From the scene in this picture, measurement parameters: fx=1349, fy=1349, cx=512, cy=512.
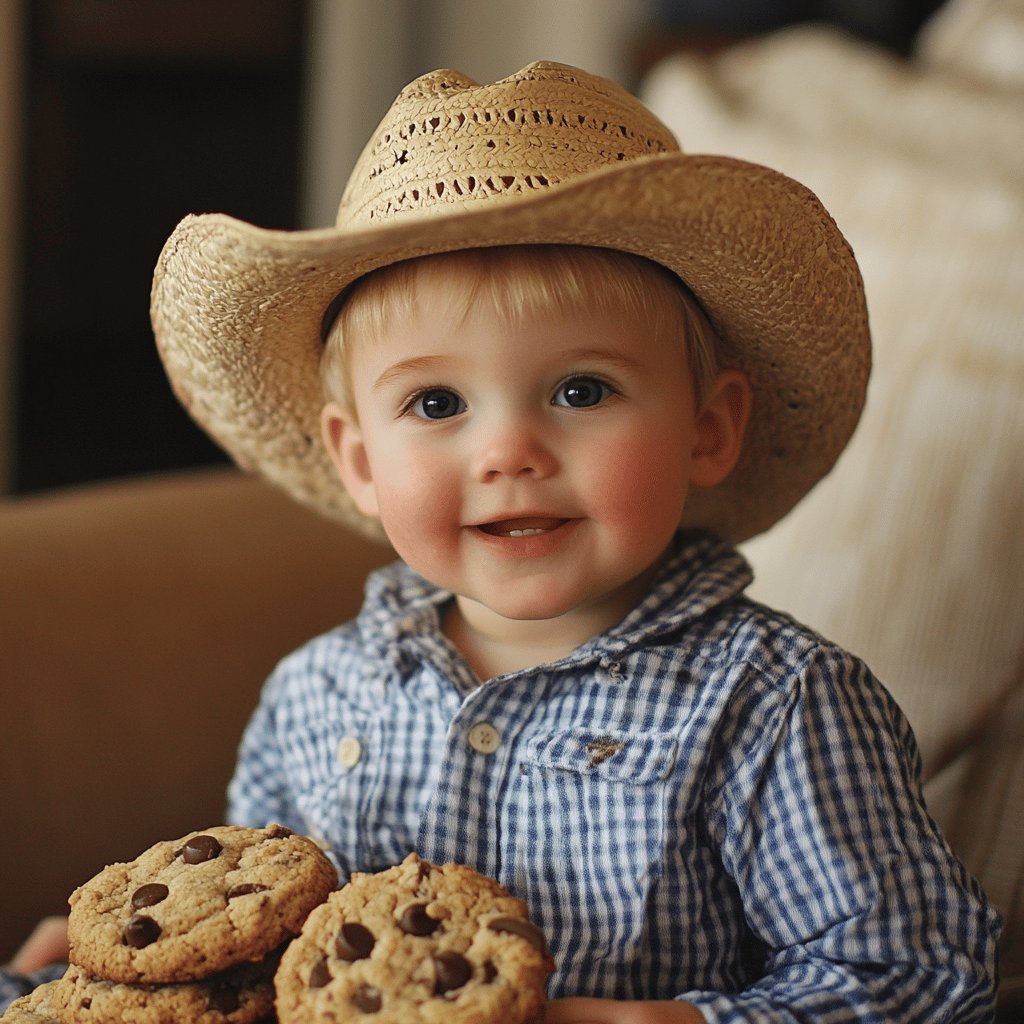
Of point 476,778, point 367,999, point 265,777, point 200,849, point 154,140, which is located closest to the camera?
point 367,999

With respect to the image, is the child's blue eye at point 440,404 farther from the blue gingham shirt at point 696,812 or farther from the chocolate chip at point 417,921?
the chocolate chip at point 417,921

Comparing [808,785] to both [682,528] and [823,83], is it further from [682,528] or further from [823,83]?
[823,83]

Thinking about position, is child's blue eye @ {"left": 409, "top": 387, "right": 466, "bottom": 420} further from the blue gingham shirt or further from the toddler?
the blue gingham shirt

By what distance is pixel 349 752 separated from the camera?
36.5 inches

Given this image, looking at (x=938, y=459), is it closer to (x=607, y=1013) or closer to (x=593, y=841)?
(x=593, y=841)

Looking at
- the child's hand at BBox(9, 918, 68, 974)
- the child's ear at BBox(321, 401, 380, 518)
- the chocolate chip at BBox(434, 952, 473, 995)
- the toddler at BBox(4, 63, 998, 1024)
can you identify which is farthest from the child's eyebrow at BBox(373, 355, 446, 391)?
the child's hand at BBox(9, 918, 68, 974)

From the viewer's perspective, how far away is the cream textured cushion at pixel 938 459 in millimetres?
1058

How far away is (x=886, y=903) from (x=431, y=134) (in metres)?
0.51

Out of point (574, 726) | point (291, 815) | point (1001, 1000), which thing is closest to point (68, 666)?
point (291, 815)

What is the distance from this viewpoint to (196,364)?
0.96 meters

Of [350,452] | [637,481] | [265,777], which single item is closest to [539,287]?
[637,481]

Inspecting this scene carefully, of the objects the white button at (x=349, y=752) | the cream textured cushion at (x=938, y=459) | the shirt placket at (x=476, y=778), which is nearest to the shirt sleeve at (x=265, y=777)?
the white button at (x=349, y=752)

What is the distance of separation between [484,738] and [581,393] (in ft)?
0.76

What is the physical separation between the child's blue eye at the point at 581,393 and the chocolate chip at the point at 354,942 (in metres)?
0.32
